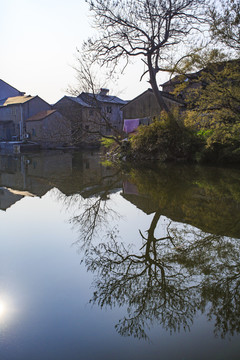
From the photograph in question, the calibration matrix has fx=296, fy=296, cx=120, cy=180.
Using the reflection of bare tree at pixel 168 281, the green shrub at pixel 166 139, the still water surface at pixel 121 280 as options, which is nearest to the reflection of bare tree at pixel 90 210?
the still water surface at pixel 121 280

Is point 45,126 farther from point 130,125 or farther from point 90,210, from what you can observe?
point 90,210

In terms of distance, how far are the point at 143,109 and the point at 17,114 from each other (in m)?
19.6

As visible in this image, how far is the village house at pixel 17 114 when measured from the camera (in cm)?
3819

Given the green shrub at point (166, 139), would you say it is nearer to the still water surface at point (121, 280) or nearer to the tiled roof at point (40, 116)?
the still water surface at point (121, 280)

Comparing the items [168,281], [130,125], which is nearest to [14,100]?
[130,125]

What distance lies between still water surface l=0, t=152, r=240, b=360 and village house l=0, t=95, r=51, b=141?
3351cm

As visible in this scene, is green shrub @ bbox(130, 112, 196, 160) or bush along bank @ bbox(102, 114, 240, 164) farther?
green shrub @ bbox(130, 112, 196, 160)

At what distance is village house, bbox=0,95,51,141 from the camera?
38.2 m

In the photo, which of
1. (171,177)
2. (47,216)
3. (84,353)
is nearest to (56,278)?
(84,353)

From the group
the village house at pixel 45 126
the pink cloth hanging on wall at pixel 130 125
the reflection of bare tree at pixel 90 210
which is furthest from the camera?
the village house at pixel 45 126

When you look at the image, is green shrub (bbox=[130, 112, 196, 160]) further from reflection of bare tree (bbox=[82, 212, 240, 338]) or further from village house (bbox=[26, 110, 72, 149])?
village house (bbox=[26, 110, 72, 149])

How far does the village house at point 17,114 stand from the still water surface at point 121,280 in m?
33.5

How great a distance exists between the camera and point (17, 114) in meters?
38.8

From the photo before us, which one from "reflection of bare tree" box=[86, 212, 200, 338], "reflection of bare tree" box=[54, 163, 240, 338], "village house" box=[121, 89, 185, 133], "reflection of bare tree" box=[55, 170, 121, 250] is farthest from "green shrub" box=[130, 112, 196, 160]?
"reflection of bare tree" box=[86, 212, 200, 338]
